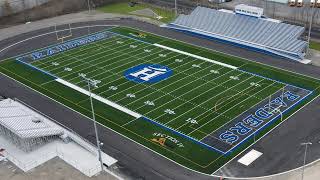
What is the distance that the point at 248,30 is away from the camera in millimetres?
65125

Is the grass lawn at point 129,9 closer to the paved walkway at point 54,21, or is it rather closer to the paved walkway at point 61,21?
the paved walkway at point 61,21

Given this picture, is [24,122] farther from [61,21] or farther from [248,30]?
[61,21]

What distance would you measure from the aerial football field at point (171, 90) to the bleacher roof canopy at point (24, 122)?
5644mm

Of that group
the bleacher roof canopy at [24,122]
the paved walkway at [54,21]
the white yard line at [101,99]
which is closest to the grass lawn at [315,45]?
the paved walkway at [54,21]

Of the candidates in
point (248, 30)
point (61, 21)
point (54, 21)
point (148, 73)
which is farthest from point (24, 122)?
point (54, 21)

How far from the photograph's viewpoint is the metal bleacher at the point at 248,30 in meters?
60.3

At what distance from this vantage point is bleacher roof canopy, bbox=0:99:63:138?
38781 millimetres

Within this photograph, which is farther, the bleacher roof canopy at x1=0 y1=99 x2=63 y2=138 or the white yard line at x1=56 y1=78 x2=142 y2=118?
the white yard line at x1=56 y1=78 x2=142 y2=118

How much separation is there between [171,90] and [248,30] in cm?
2127

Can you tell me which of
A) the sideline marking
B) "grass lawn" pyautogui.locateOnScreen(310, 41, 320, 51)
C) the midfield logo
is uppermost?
"grass lawn" pyautogui.locateOnScreen(310, 41, 320, 51)

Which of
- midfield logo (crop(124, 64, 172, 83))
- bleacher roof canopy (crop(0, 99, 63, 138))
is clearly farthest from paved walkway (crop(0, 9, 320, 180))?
bleacher roof canopy (crop(0, 99, 63, 138))

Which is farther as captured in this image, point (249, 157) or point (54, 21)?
point (54, 21)

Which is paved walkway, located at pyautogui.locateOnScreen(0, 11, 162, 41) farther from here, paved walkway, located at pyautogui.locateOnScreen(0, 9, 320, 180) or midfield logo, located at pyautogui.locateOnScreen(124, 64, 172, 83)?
midfield logo, located at pyautogui.locateOnScreen(124, 64, 172, 83)

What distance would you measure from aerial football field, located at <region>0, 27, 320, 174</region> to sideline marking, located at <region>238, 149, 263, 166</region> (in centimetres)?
100
